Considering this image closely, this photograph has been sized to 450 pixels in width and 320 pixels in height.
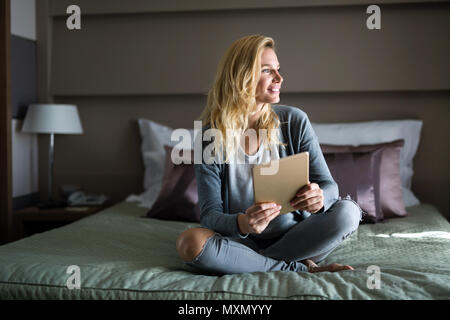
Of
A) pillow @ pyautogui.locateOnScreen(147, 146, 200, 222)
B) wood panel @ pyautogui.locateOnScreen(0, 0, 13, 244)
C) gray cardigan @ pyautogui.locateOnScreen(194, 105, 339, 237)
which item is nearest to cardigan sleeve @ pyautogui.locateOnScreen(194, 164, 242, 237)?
gray cardigan @ pyautogui.locateOnScreen(194, 105, 339, 237)

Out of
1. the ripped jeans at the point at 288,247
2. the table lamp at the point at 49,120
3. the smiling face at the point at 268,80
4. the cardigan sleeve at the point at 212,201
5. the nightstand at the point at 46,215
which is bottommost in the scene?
the nightstand at the point at 46,215

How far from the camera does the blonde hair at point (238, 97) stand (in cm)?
174

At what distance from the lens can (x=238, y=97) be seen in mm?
1757

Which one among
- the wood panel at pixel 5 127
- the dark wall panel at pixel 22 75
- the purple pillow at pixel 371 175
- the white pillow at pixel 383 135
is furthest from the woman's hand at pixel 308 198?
the dark wall panel at pixel 22 75

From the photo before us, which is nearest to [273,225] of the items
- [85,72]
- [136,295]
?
[136,295]

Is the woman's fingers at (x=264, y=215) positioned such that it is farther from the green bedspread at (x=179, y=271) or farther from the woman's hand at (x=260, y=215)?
the green bedspread at (x=179, y=271)

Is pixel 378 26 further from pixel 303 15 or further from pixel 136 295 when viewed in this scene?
pixel 136 295

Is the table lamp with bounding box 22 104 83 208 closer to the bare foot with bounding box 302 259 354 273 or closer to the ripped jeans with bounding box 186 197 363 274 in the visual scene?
the ripped jeans with bounding box 186 197 363 274

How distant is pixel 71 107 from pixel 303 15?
166cm

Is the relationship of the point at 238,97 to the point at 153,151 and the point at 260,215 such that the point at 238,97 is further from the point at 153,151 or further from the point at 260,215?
the point at 153,151

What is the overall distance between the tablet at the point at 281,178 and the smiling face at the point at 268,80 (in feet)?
1.23

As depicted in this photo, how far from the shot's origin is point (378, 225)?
234 cm

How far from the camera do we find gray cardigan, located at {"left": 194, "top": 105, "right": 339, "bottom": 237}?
68.1 inches

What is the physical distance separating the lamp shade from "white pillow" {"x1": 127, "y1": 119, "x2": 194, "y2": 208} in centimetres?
48
